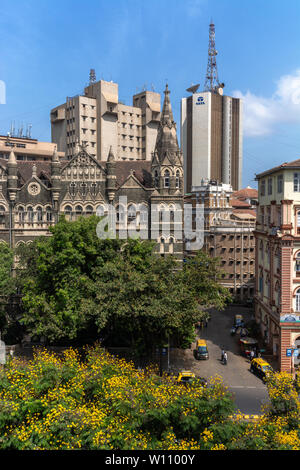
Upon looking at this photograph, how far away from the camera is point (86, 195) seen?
6150 cm

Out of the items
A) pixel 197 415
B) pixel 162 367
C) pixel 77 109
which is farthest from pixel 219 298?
pixel 77 109

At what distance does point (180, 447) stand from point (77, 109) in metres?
101

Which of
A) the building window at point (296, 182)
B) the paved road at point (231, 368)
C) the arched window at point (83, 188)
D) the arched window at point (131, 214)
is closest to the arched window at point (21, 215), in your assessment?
the arched window at point (83, 188)

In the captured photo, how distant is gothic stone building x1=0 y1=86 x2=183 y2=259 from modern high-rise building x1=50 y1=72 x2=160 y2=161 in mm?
45709

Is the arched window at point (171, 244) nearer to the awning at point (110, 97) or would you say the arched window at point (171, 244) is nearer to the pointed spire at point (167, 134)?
the pointed spire at point (167, 134)

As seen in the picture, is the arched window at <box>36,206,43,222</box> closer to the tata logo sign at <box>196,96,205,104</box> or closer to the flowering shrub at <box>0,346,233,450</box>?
the flowering shrub at <box>0,346,233,450</box>

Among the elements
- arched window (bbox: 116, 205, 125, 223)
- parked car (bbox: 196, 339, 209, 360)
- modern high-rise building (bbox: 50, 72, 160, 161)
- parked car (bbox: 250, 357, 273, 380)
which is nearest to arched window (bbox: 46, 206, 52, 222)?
arched window (bbox: 116, 205, 125, 223)

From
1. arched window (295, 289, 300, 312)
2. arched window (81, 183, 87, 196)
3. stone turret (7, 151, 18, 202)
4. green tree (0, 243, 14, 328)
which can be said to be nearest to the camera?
arched window (295, 289, 300, 312)

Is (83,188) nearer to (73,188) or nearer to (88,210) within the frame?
(73,188)

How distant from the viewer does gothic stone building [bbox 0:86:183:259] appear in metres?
60.7

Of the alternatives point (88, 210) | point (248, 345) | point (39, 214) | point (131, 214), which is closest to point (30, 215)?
point (39, 214)

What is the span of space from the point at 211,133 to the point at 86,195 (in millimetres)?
88344

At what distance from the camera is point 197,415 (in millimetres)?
22672
